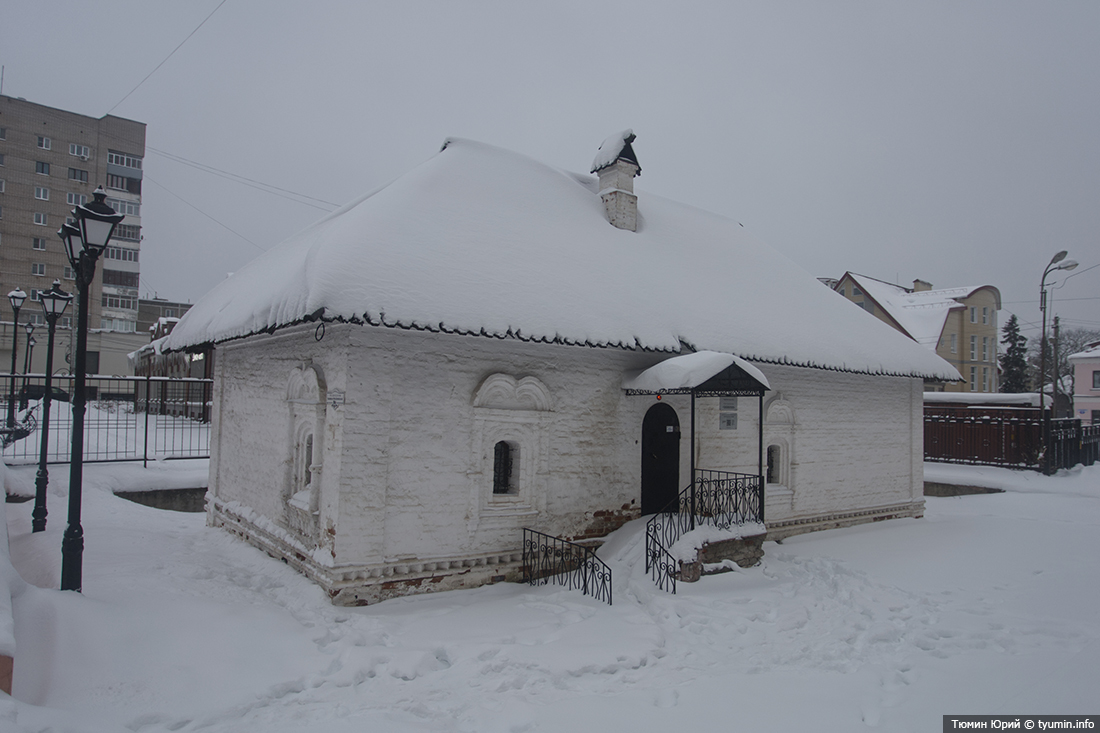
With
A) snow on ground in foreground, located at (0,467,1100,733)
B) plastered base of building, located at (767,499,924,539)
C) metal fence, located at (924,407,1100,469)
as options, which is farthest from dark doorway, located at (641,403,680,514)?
metal fence, located at (924,407,1100,469)

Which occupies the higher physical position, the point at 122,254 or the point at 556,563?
the point at 122,254

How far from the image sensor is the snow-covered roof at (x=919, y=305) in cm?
3434

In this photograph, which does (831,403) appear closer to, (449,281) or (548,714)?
(449,281)

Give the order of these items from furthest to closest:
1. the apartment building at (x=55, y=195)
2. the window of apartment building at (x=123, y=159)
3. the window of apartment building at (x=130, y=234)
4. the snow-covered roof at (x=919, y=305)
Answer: the window of apartment building at (x=130, y=234) → the window of apartment building at (x=123, y=159) → the apartment building at (x=55, y=195) → the snow-covered roof at (x=919, y=305)

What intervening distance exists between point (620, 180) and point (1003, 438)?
16501 mm

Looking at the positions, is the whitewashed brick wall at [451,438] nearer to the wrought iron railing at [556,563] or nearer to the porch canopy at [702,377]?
the wrought iron railing at [556,563]

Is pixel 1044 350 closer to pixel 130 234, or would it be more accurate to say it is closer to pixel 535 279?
pixel 535 279

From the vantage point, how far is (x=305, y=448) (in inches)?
324

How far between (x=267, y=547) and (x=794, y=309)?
10035 millimetres

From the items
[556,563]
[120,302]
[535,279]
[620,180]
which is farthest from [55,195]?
[556,563]

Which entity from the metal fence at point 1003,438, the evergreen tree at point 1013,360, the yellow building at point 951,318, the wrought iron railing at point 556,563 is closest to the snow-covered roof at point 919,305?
the yellow building at point 951,318

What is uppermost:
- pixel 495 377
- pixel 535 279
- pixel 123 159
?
pixel 123 159

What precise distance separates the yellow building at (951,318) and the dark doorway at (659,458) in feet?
102

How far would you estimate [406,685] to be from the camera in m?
5.05
